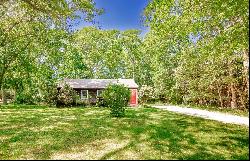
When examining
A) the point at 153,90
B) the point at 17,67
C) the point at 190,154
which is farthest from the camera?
the point at 153,90

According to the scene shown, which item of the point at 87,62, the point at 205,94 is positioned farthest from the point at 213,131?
the point at 87,62

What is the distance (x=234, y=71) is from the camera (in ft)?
111

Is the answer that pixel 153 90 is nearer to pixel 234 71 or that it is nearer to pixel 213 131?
pixel 234 71

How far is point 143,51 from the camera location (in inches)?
3152

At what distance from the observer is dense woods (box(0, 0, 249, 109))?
16.0 m

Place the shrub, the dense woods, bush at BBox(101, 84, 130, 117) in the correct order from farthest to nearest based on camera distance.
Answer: the shrub → bush at BBox(101, 84, 130, 117) → the dense woods

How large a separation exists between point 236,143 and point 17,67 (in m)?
41.3

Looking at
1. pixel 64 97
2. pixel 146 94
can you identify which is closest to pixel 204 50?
pixel 64 97

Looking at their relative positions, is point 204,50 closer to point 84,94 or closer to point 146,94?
point 84,94

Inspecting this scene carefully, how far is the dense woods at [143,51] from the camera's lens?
16.0 metres

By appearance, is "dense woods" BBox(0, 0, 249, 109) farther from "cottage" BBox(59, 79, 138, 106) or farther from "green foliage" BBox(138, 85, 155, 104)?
"cottage" BBox(59, 79, 138, 106)

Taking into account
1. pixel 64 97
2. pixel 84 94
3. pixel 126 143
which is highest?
pixel 84 94

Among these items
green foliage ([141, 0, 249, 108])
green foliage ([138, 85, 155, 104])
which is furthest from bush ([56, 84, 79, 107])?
green foliage ([138, 85, 155, 104])

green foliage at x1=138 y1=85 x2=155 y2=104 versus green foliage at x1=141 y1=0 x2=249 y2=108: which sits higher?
green foliage at x1=141 y1=0 x2=249 y2=108
